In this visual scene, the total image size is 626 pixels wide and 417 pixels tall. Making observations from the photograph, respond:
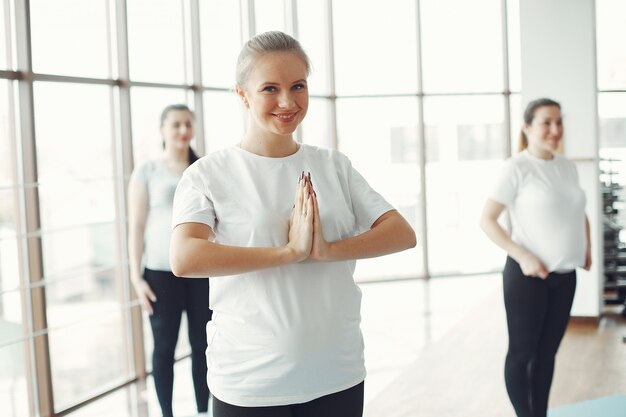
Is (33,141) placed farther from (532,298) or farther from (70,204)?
(532,298)

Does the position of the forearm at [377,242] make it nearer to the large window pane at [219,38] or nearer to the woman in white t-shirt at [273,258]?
the woman in white t-shirt at [273,258]

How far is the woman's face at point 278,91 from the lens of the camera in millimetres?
1564

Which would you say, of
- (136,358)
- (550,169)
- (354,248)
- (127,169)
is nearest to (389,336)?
(136,358)

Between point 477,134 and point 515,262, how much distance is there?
485 centimetres

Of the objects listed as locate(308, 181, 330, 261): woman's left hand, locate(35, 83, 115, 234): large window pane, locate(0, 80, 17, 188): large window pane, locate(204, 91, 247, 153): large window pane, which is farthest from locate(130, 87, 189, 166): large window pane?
locate(308, 181, 330, 261): woman's left hand

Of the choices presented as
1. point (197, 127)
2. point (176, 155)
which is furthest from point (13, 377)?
point (197, 127)

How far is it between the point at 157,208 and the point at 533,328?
5.68 ft

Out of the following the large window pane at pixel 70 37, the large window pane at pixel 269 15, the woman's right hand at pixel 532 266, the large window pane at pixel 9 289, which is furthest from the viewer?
the large window pane at pixel 269 15

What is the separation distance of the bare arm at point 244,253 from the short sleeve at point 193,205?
0.04 metres

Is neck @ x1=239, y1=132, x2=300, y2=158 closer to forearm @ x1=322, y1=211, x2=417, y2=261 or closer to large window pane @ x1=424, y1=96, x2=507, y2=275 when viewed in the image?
forearm @ x1=322, y1=211, x2=417, y2=261

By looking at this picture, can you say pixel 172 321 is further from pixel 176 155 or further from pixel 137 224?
pixel 176 155

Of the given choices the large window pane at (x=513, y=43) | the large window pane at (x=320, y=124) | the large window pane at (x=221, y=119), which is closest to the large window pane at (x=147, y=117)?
the large window pane at (x=221, y=119)

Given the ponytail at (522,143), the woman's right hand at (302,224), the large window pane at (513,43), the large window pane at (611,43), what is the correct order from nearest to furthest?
the woman's right hand at (302,224) < the ponytail at (522,143) < the large window pane at (611,43) < the large window pane at (513,43)

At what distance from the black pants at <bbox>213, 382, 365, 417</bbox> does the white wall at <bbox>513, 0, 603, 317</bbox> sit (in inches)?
172
